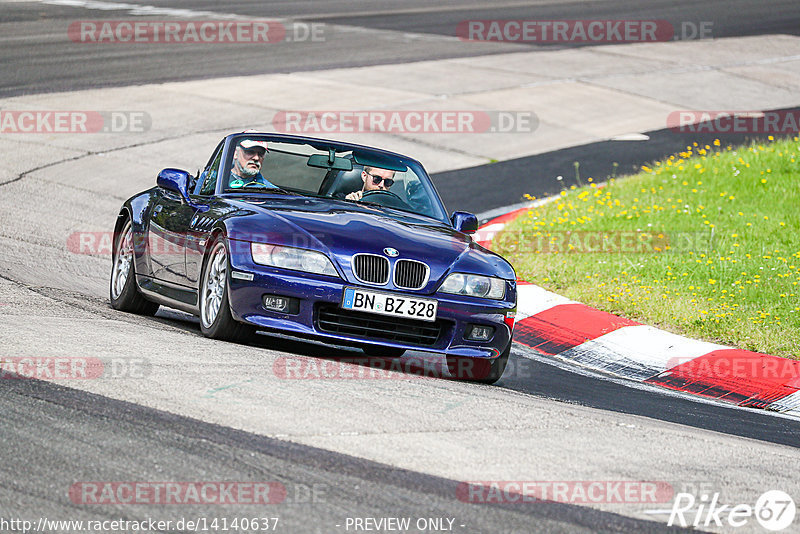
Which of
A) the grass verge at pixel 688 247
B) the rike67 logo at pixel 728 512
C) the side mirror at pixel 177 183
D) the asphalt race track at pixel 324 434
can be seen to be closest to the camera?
the asphalt race track at pixel 324 434

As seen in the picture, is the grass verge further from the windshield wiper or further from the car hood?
the windshield wiper

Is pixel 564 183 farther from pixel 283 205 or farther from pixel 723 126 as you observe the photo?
pixel 283 205

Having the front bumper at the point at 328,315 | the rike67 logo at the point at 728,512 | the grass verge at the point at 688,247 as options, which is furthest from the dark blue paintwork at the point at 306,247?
the rike67 logo at the point at 728,512

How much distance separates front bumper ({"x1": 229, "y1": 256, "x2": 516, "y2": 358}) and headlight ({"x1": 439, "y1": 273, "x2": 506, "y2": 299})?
5cm

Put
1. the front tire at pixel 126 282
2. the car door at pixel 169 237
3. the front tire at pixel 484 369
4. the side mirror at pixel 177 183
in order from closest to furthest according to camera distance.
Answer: the front tire at pixel 484 369 → the car door at pixel 169 237 → the side mirror at pixel 177 183 → the front tire at pixel 126 282

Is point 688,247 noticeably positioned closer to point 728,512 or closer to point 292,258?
point 292,258

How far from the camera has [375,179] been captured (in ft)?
28.1

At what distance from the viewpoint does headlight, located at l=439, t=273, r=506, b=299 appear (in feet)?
23.6

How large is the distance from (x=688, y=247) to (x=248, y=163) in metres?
5.05

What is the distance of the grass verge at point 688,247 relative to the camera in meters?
9.54

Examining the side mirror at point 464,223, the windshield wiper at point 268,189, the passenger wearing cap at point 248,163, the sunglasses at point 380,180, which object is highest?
the passenger wearing cap at point 248,163

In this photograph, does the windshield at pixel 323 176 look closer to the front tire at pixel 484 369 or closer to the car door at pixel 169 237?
the car door at pixel 169 237

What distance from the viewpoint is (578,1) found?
33.5 meters

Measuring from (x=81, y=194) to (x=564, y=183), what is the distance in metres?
6.35
